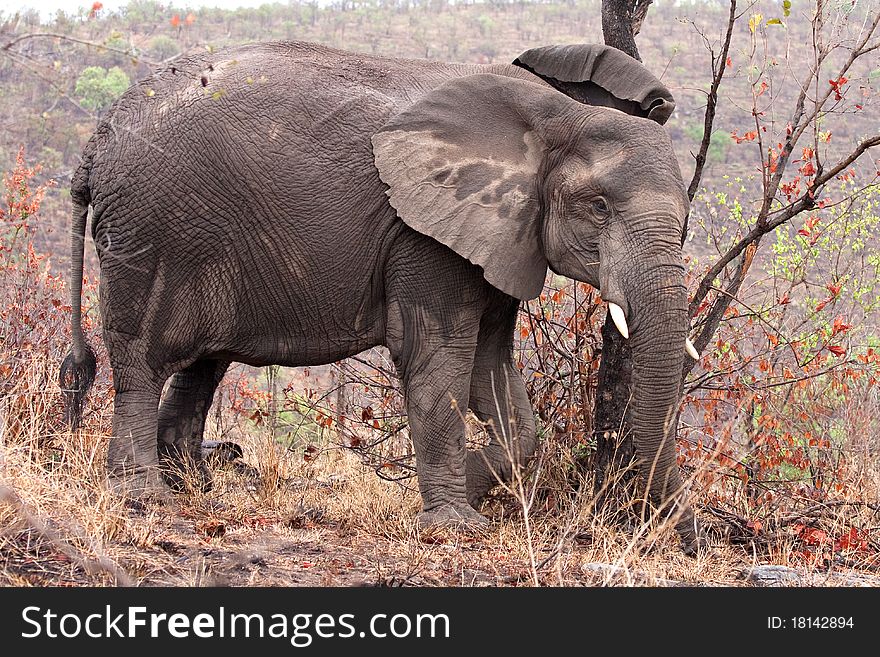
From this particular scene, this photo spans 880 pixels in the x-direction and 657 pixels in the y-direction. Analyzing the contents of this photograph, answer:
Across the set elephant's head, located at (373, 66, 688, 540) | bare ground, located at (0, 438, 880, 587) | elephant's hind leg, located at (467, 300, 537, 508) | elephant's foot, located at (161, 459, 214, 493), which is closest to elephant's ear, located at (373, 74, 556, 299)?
elephant's head, located at (373, 66, 688, 540)

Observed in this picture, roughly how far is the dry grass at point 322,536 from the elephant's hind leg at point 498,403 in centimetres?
17

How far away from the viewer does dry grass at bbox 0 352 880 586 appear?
4.91m

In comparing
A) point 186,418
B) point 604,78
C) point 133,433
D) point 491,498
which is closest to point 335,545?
point 491,498

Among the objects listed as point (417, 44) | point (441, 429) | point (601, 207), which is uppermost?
point (417, 44)

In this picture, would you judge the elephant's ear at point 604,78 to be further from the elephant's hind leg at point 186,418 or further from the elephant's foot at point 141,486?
the elephant's foot at point 141,486

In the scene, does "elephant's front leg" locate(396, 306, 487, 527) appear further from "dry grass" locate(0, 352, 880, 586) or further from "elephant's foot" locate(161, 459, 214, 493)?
"elephant's foot" locate(161, 459, 214, 493)

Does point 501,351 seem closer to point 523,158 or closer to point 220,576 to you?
point 523,158

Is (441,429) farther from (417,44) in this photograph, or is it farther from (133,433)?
(417,44)

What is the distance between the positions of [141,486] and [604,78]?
363cm

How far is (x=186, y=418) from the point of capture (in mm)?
7461

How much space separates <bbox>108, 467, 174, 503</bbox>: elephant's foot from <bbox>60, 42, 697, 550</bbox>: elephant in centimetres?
1

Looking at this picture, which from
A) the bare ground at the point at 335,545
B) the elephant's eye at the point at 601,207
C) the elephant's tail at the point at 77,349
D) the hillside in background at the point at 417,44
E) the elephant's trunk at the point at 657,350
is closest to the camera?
the bare ground at the point at 335,545

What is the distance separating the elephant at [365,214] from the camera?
612 centimetres

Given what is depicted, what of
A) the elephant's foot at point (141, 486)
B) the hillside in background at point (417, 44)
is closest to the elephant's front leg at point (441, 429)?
the elephant's foot at point (141, 486)
